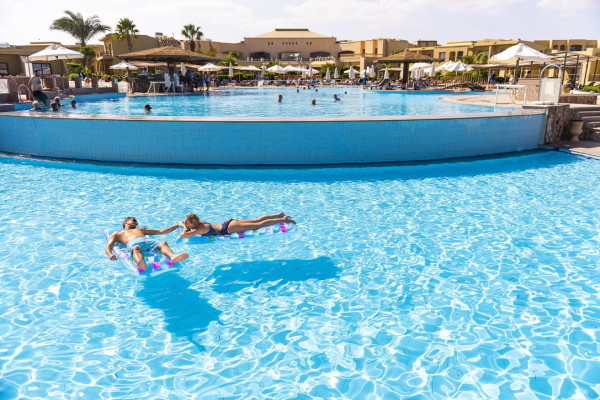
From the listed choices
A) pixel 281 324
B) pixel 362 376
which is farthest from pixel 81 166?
pixel 362 376

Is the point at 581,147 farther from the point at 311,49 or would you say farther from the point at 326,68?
the point at 311,49

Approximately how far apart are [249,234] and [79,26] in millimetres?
47336

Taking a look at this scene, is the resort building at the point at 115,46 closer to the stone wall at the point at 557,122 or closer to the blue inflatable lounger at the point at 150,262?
the stone wall at the point at 557,122

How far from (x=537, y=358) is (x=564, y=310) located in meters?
0.78

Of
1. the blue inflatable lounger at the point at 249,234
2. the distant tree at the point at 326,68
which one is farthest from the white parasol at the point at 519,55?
the distant tree at the point at 326,68

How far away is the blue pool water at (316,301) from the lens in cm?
286

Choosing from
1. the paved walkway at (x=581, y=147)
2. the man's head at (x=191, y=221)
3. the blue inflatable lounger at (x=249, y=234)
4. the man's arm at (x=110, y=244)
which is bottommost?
the paved walkway at (x=581, y=147)

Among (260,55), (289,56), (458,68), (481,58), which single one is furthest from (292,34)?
(458,68)

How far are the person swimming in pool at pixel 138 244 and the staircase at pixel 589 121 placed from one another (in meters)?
10.3

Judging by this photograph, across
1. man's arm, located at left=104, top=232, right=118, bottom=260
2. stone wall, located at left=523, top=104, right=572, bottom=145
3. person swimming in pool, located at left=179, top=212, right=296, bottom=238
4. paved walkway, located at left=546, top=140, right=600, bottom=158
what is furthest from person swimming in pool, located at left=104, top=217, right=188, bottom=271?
stone wall, located at left=523, top=104, right=572, bottom=145

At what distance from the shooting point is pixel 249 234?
450 centimetres

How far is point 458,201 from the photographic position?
6406mm

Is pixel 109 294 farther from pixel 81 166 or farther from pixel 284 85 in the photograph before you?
pixel 284 85

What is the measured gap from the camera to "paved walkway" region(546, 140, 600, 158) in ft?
30.1
